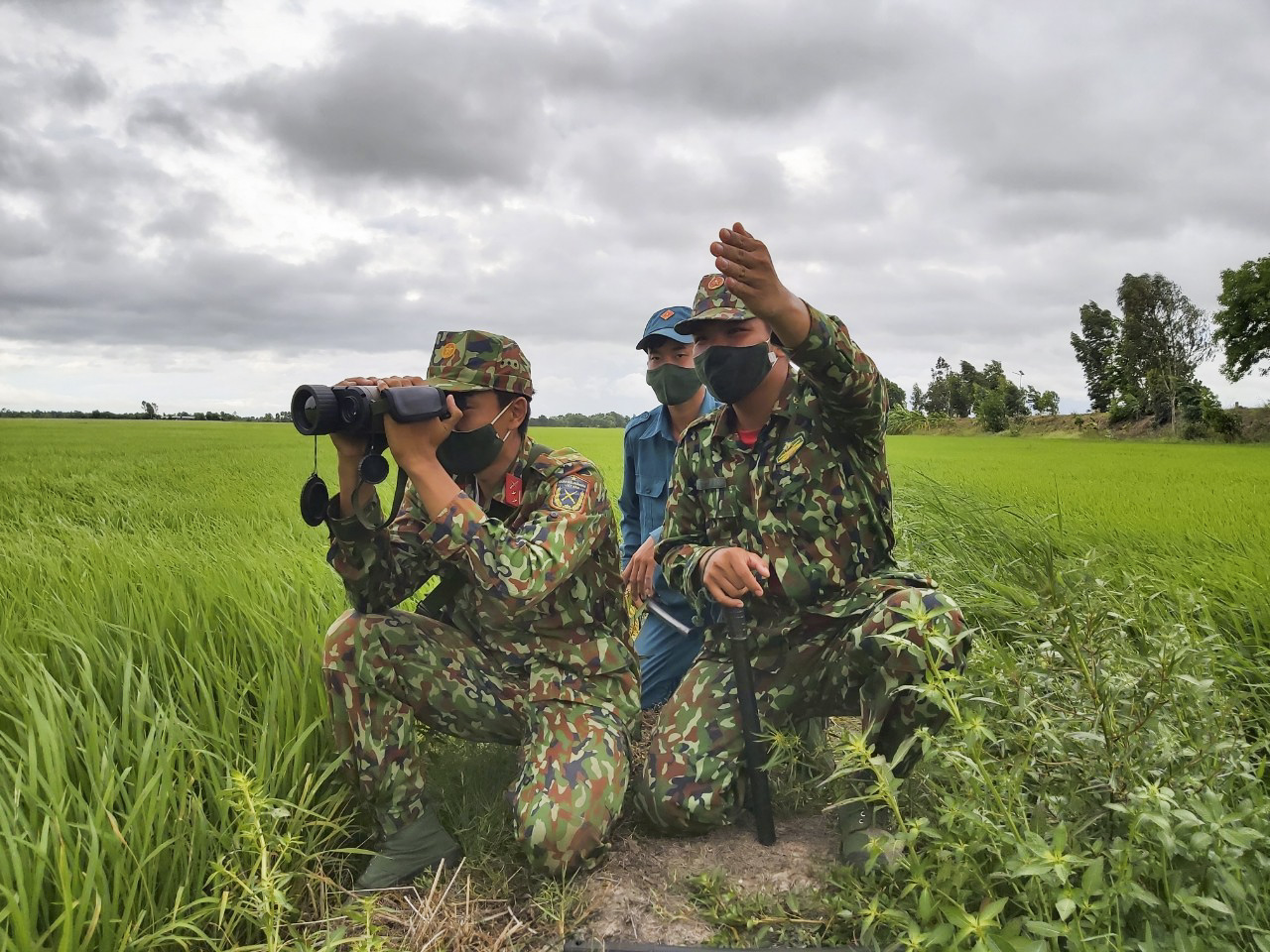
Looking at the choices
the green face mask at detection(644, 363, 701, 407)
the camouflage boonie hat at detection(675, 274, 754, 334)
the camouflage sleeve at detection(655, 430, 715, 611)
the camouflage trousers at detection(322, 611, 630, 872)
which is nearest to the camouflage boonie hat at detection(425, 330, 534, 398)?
the camouflage boonie hat at detection(675, 274, 754, 334)

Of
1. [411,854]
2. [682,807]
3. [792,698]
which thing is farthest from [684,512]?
[411,854]

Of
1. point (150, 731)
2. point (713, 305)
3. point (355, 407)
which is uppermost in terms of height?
point (713, 305)

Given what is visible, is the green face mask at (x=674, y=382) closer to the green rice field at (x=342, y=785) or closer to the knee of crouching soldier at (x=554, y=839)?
the green rice field at (x=342, y=785)

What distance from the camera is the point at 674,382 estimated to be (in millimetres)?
3541

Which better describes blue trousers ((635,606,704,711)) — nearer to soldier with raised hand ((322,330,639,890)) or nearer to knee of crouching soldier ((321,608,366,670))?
soldier with raised hand ((322,330,639,890))

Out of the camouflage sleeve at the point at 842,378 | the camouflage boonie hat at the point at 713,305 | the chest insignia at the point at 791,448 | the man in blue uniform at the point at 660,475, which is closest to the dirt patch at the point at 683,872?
the man in blue uniform at the point at 660,475

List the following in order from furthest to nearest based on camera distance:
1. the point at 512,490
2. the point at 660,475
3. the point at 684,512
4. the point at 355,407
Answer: the point at 660,475 → the point at 684,512 → the point at 512,490 → the point at 355,407

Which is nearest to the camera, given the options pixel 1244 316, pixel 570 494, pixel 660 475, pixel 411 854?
pixel 411 854

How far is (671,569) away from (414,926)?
4.22ft

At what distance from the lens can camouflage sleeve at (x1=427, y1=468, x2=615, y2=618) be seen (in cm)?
218

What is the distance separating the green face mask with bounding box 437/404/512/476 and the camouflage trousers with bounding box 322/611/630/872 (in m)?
0.52

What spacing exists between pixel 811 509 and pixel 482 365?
1.13m

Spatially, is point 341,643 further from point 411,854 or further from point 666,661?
point 666,661

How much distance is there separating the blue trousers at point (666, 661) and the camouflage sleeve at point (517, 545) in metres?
1.47
